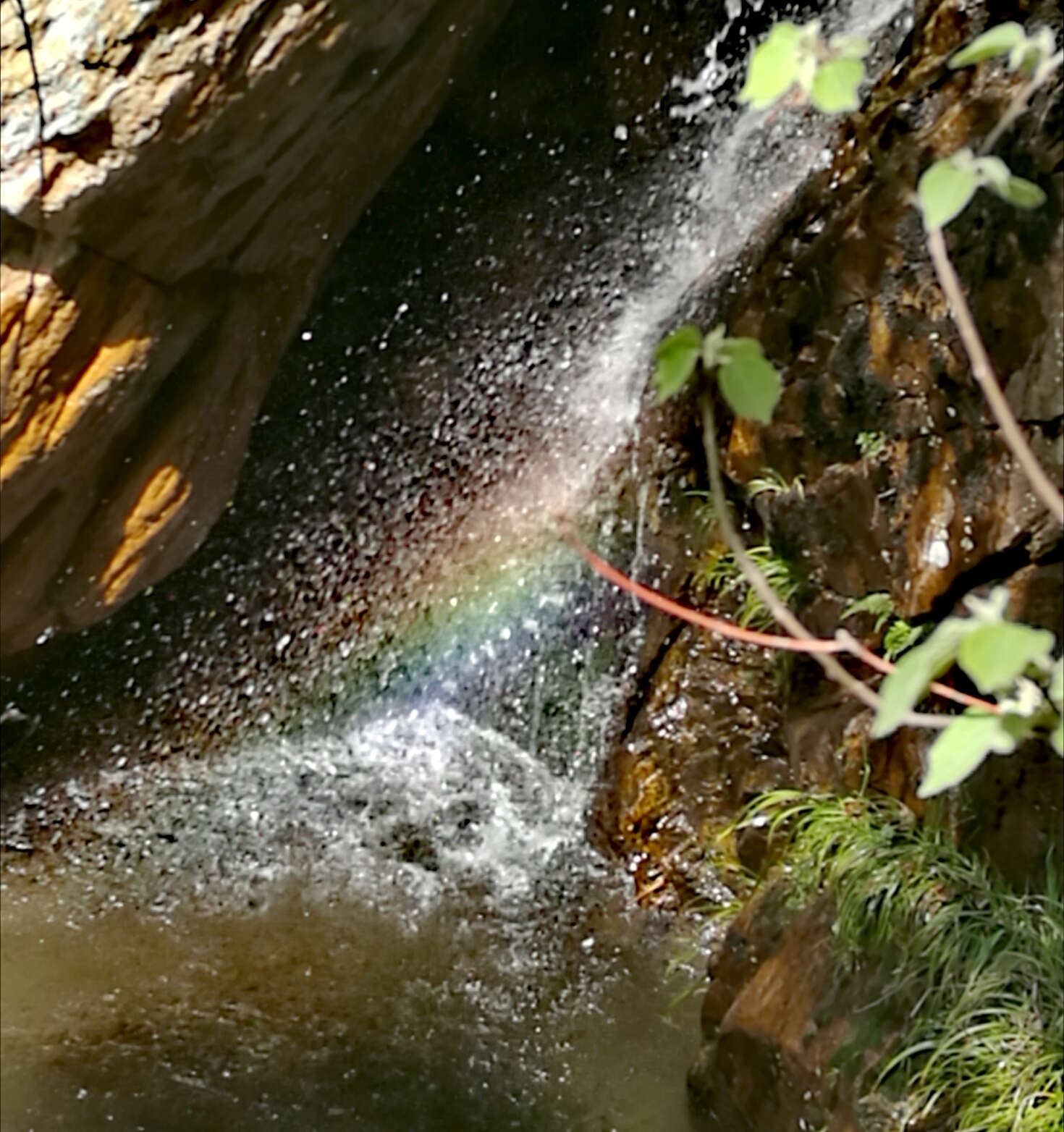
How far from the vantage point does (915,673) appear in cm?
90

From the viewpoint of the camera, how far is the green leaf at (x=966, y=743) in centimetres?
90

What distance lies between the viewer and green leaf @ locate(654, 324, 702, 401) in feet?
3.20

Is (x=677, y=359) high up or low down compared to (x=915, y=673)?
up

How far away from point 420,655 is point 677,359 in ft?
10.3

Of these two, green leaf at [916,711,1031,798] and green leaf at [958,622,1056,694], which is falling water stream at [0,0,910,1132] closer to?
green leaf at [916,711,1031,798]

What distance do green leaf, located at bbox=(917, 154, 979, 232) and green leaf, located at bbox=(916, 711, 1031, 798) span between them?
1.28ft

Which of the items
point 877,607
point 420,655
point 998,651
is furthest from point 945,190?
point 420,655

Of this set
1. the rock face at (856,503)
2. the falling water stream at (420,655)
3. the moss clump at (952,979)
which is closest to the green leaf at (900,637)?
the rock face at (856,503)

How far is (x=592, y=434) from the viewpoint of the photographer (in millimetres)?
3865

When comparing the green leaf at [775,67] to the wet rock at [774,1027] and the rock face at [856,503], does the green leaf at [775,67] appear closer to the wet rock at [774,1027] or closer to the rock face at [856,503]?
the rock face at [856,503]

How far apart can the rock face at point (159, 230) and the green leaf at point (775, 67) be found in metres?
2.04

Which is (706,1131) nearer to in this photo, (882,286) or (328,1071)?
(328,1071)

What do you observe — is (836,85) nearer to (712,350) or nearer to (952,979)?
(712,350)

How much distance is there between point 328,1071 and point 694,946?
36.1 inches
